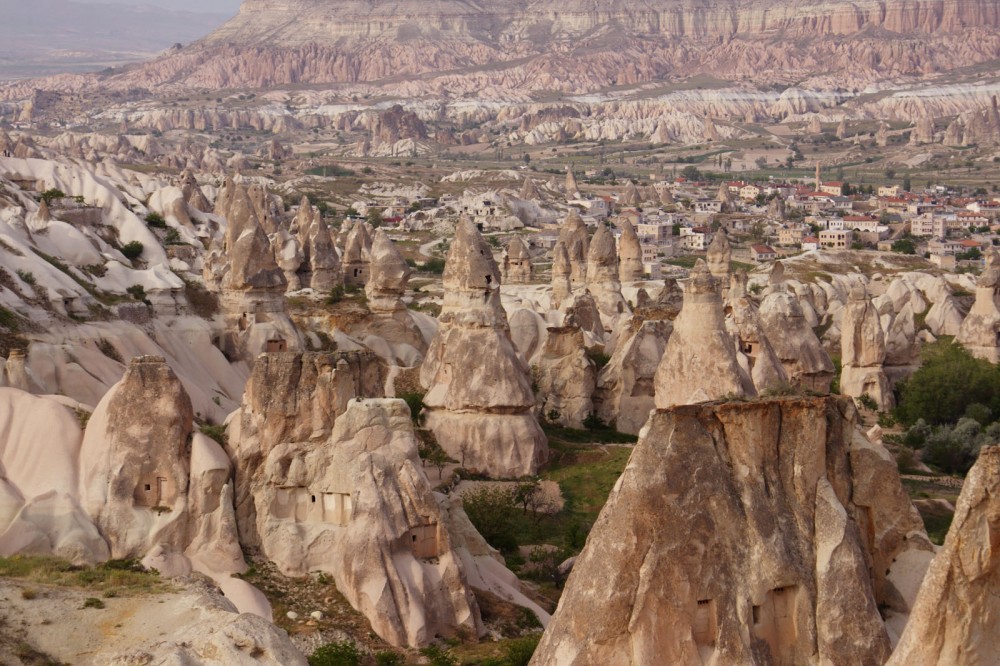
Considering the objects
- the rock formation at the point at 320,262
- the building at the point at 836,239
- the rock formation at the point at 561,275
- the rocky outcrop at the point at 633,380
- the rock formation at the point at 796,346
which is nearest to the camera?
the rocky outcrop at the point at 633,380

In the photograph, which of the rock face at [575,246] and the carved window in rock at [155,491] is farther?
the rock face at [575,246]

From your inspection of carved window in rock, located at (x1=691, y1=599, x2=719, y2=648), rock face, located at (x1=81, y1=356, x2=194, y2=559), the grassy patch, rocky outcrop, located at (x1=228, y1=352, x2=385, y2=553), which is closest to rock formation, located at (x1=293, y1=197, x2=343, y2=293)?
rocky outcrop, located at (x1=228, y1=352, x2=385, y2=553)

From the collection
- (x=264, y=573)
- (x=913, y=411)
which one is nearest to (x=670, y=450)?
(x=264, y=573)

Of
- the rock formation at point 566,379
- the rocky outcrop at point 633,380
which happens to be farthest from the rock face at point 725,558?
the rock formation at point 566,379

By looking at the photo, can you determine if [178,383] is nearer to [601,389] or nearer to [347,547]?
[347,547]

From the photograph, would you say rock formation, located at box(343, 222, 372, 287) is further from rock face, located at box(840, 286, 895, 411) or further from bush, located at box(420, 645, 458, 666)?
bush, located at box(420, 645, 458, 666)

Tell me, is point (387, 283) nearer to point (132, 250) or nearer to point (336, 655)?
point (132, 250)

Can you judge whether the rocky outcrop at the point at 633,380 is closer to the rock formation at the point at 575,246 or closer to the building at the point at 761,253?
the rock formation at the point at 575,246
